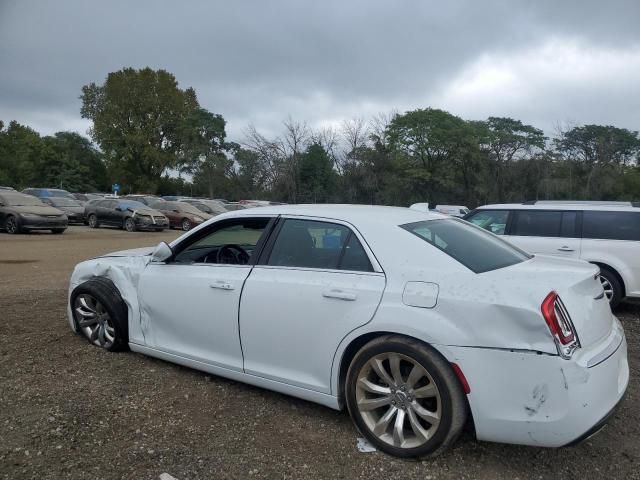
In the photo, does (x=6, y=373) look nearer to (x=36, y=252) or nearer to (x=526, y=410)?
(x=526, y=410)

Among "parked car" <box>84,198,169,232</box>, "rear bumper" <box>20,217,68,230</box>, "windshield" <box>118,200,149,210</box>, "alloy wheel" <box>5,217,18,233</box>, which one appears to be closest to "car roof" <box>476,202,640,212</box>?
"rear bumper" <box>20,217,68,230</box>

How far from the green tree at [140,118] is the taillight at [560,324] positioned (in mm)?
59086

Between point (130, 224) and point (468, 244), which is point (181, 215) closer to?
point (130, 224)

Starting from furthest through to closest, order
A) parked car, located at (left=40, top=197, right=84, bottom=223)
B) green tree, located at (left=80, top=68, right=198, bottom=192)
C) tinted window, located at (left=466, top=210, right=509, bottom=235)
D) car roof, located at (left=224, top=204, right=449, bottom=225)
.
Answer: green tree, located at (left=80, top=68, right=198, bottom=192)
parked car, located at (left=40, top=197, right=84, bottom=223)
tinted window, located at (left=466, top=210, right=509, bottom=235)
car roof, located at (left=224, top=204, right=449, bottom=225)

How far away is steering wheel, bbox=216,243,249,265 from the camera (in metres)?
4.34

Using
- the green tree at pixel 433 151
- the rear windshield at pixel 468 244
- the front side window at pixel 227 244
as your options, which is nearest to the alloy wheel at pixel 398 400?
the rear windshield at pixel 468 244

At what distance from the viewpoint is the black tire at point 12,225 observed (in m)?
17.7

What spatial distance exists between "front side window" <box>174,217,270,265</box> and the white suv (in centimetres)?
404

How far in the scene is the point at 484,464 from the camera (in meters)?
2.93

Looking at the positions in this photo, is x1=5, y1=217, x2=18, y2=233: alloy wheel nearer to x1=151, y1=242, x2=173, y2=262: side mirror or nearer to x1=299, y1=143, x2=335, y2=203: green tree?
x1=151, y1=242, x2=173, y2=262: side mirror

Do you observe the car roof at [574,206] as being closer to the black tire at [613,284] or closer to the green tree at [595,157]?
the black tire at [613,284]

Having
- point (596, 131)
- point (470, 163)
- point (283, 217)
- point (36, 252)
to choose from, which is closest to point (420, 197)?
point (470, 163)

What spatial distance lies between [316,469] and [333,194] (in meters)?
32.5

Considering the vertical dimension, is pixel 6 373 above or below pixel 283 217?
below
